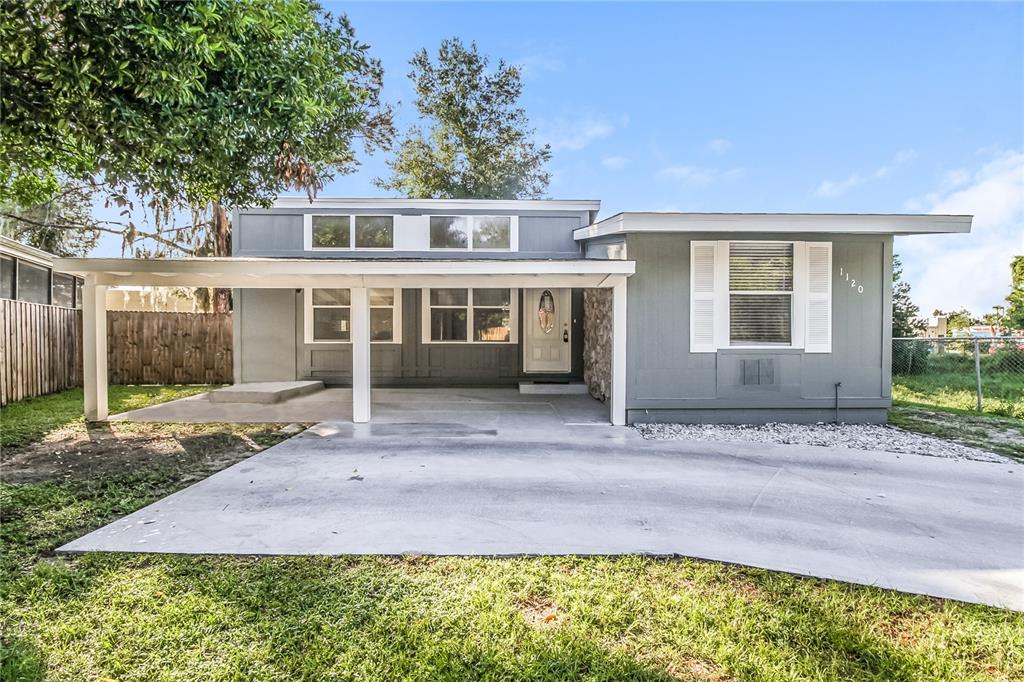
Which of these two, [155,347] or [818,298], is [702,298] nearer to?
[818,298]

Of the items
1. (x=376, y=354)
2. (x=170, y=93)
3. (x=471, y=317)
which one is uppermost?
(x=170, y=93)

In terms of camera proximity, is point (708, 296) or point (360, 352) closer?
point (708, 296)

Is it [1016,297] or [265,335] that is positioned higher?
[1016,297]

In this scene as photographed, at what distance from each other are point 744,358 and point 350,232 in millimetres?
7615

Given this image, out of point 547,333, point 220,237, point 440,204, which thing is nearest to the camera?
point 440,204

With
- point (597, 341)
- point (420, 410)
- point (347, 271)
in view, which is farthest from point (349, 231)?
point (597, 341)

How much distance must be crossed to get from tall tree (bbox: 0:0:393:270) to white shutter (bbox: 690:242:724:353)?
494 cm

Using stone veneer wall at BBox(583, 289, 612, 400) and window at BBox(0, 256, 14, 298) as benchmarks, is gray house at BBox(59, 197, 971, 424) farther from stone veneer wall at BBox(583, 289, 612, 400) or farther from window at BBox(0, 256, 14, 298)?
window at BBox(0, 256, 14, 298)

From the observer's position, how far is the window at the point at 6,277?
8.42 metres

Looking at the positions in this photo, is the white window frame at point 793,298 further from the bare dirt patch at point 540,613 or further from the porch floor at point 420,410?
the bare dirt patch at point 540,613

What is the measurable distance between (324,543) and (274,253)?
319 inches

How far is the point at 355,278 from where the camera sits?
650cm

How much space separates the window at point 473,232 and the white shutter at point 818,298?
17.7 ft

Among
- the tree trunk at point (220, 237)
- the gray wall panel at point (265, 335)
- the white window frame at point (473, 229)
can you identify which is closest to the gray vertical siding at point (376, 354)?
the gray wall panel at point (265, 335)
